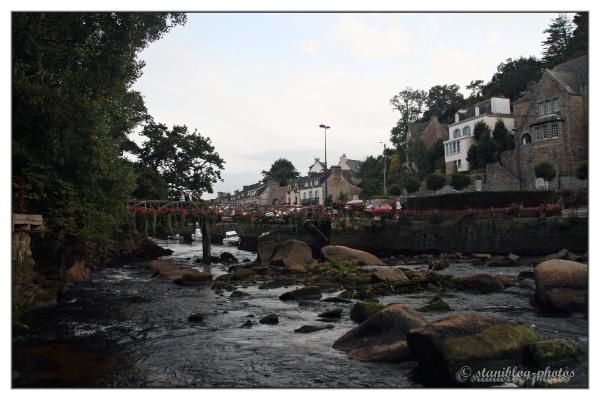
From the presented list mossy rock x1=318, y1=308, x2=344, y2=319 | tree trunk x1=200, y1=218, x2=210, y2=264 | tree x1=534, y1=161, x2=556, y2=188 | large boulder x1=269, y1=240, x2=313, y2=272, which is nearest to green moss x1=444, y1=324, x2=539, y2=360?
mossy rock x1=318, y1=308, x2=344, y2=319

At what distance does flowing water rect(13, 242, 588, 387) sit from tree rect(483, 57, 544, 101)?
6520 centimetres

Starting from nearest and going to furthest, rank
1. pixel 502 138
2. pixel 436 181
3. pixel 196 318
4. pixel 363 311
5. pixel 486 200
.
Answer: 1. pixel 363 311
2. pixel 196 318
3. pixel 486 200
4. pixel 436 181
5. pixel 502 138

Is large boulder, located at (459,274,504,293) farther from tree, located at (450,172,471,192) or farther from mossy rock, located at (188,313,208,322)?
tree, located at (450,172,471,192)

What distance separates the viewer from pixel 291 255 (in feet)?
107

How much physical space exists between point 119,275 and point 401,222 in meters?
24.7

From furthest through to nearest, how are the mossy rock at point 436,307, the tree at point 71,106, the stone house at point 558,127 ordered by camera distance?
the stone house at point 558,127
the mossy rock at point 436,307
the tree at point 71,106

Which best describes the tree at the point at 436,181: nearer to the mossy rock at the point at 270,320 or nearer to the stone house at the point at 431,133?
the stone house at the point at 431,133

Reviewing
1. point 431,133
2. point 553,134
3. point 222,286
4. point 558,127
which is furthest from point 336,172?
point 222,286

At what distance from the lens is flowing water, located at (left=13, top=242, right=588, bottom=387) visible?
8.86 meters


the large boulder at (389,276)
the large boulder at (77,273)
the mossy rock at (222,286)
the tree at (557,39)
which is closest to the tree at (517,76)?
the tree at (557,39)

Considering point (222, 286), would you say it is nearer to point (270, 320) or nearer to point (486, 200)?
point (270, 320)

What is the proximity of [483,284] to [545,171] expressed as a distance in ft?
118

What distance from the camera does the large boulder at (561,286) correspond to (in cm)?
1360

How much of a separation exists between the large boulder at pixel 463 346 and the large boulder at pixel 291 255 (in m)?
20.2
